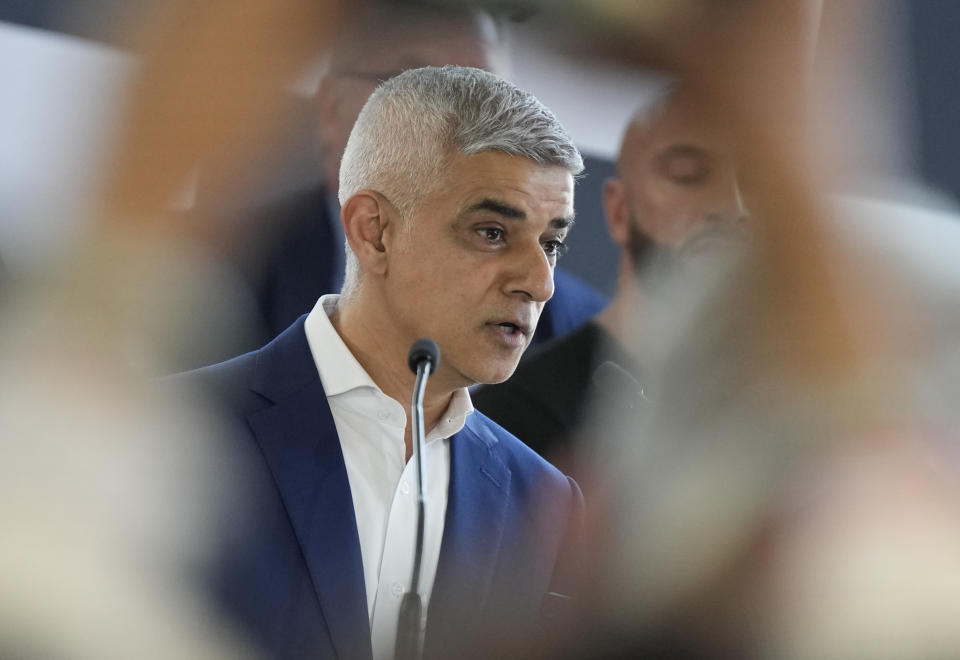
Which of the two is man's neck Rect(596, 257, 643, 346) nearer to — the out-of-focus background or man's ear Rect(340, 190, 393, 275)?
the out-of-focus background

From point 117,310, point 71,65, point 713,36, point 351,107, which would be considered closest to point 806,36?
point 713,36

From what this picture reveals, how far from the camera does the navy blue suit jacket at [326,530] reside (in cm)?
94

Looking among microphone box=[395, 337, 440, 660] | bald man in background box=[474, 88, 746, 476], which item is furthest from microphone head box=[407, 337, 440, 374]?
bald man in background box=[474, 88, 746, 476]

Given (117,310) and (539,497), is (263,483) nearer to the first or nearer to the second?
(539,497)

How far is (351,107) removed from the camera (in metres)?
1.11

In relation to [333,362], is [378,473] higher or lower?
lower

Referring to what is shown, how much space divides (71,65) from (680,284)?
2.24 ft

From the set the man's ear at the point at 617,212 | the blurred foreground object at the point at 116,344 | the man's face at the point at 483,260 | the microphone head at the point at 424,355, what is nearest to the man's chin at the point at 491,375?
the man's face at the point at 483,260

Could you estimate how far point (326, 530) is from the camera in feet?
3.29

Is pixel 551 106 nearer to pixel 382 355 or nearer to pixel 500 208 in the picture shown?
pixel 500 208

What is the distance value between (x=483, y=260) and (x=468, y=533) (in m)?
0.28

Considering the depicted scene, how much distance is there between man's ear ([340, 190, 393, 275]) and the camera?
1.12m

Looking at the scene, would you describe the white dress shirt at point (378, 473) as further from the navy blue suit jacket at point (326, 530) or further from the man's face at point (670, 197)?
the man's face at point (670, 197)

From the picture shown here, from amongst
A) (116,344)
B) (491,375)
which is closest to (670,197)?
(491,375)
